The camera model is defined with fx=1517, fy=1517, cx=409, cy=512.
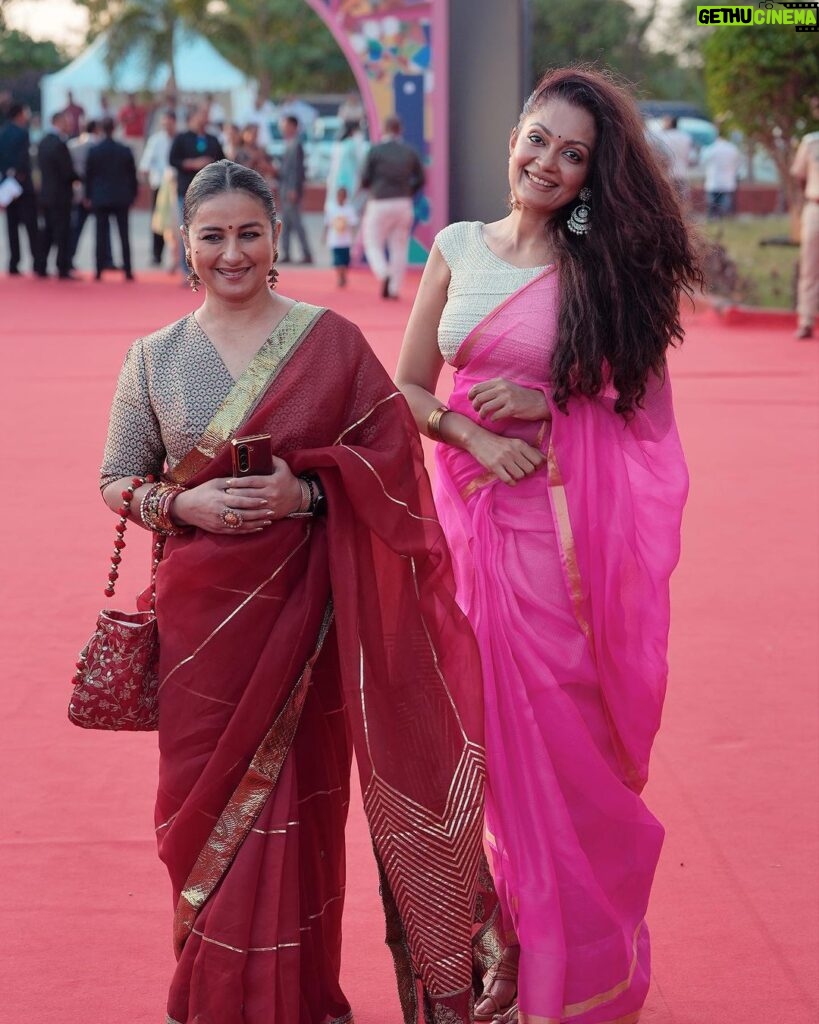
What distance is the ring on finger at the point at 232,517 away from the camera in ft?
8.48

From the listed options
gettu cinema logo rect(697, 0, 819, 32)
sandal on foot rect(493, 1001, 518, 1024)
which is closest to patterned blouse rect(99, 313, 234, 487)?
sandal on foot rect(493, 1001, 518, 1024)

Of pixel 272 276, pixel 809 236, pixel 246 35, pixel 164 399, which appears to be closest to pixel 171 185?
pixel 809 236

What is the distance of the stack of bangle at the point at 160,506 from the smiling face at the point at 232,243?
35 cm

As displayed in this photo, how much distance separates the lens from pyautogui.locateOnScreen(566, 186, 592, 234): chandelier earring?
116 inches

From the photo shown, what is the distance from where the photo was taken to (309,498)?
2666 millimetres

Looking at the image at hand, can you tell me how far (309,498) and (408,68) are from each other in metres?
14.8

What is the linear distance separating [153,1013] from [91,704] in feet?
2.24

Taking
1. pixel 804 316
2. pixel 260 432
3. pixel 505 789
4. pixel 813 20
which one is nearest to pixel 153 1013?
pixel 505 789

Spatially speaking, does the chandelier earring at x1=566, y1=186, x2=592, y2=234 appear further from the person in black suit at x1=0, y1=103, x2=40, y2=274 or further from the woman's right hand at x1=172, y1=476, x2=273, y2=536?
the person in black suit at x1=0, y1=103, x2=40, y2=274

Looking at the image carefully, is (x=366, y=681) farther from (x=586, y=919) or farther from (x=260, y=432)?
(x=586, y=919)

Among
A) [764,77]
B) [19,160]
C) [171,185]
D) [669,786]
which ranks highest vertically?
[764,77]

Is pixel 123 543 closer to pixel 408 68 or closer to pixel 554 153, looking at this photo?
pixel 554 153

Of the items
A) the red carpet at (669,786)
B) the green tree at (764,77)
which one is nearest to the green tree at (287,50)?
the green tree at (764,77)

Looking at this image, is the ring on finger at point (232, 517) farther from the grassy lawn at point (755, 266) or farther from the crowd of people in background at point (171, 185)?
the crowd of people in background at point (171, 185)
